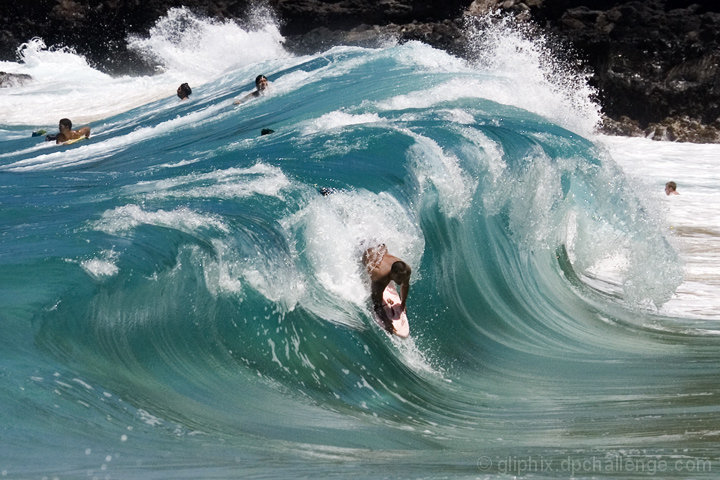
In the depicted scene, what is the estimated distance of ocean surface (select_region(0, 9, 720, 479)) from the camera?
4.32 metres

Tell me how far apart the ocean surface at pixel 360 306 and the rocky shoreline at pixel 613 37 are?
7129mm

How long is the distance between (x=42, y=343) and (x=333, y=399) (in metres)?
1.69

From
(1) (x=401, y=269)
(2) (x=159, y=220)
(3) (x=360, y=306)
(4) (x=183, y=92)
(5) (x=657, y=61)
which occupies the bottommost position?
(3) (x=360, y=306)

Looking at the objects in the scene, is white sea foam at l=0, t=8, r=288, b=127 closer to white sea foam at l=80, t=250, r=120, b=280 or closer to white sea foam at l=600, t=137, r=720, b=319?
white sea foam at l=600, t=137, r=720, b=319


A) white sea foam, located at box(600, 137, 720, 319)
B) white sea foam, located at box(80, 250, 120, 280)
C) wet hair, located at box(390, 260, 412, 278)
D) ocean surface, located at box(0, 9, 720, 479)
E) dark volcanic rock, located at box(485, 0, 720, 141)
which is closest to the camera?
ocean surface, located at box(0, 9, 720, 479)

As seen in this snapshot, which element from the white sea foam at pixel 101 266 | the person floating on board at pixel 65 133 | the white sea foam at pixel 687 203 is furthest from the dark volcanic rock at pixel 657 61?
the white sea foam at pixel 101 266

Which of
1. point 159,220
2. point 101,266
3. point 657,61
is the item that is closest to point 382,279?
point 159,220

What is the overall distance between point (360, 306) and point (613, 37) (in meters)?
14.9

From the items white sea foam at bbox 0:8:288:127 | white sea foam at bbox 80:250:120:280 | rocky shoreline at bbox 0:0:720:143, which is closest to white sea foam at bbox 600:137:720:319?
rocky shoreline at bbox 0:0:720:143

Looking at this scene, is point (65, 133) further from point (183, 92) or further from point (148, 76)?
point (148, 76)

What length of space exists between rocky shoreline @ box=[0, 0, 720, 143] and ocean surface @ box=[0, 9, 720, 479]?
7.13m

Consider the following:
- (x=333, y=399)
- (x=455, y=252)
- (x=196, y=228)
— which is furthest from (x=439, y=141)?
(x=333, y=399)

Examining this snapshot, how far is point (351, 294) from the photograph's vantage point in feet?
20.1

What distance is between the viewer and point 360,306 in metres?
6.07
